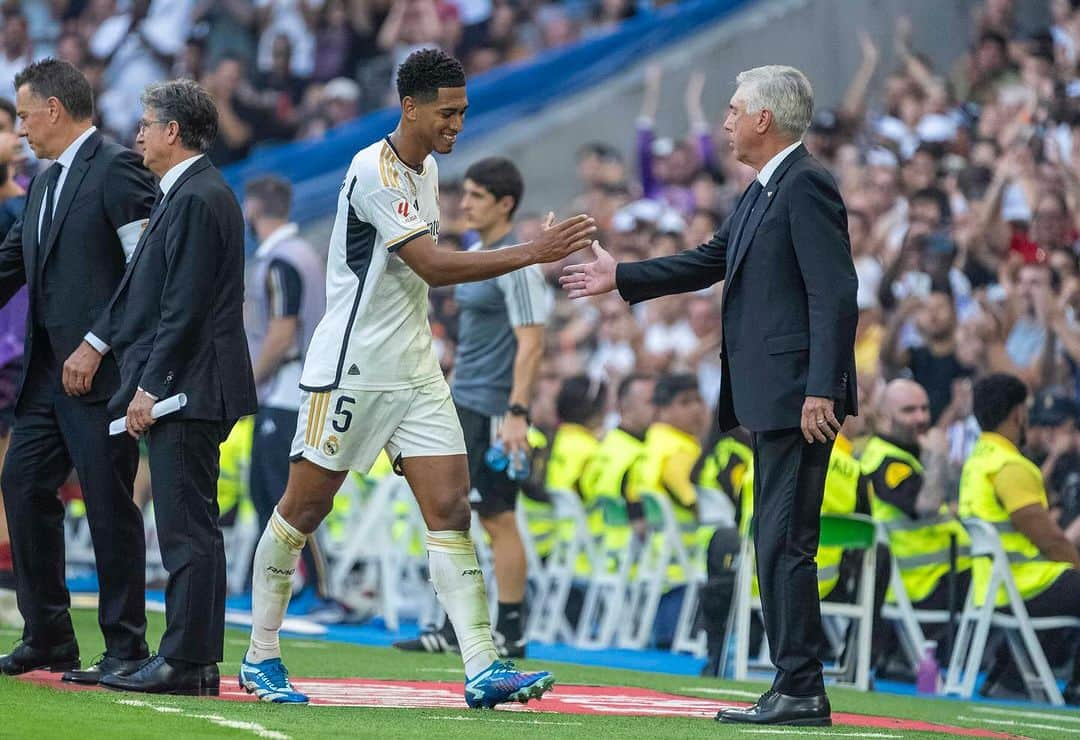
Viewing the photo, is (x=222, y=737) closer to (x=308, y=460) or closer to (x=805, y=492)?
(x=308, y=460)

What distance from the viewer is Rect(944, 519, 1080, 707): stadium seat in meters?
10.6

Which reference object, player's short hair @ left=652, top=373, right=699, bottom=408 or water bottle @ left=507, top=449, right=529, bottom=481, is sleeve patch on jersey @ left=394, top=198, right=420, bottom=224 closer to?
water bottle @ left=507, top=449, right=529, bottom=481

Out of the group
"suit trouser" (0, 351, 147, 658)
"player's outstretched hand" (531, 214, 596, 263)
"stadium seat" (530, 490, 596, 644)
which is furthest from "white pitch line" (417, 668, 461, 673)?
"stadium seat" (530, 490, 596, 644)

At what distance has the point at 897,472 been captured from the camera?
1141 centimetres

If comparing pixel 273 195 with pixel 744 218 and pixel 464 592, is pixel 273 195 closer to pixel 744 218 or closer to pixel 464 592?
pixel 744 218

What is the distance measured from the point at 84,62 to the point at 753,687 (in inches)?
620

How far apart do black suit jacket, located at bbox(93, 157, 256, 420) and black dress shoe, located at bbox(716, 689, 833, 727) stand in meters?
2.30

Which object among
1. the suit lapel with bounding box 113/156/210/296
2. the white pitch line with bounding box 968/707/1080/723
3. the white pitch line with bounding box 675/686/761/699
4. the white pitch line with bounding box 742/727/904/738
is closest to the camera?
the white pitch line with bounding box 742/727/904/738

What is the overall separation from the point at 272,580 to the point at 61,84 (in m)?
2.35

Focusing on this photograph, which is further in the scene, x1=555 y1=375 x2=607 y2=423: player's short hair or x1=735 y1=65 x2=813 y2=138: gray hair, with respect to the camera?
x1=555 y1=375 x2=607 y2=423: player's short hair

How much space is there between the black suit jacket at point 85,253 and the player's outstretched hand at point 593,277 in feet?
5.87

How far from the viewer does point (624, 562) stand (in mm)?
13367

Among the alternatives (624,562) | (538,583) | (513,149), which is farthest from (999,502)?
(513,149)

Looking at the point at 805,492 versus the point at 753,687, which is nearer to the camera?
the point at 805,492
